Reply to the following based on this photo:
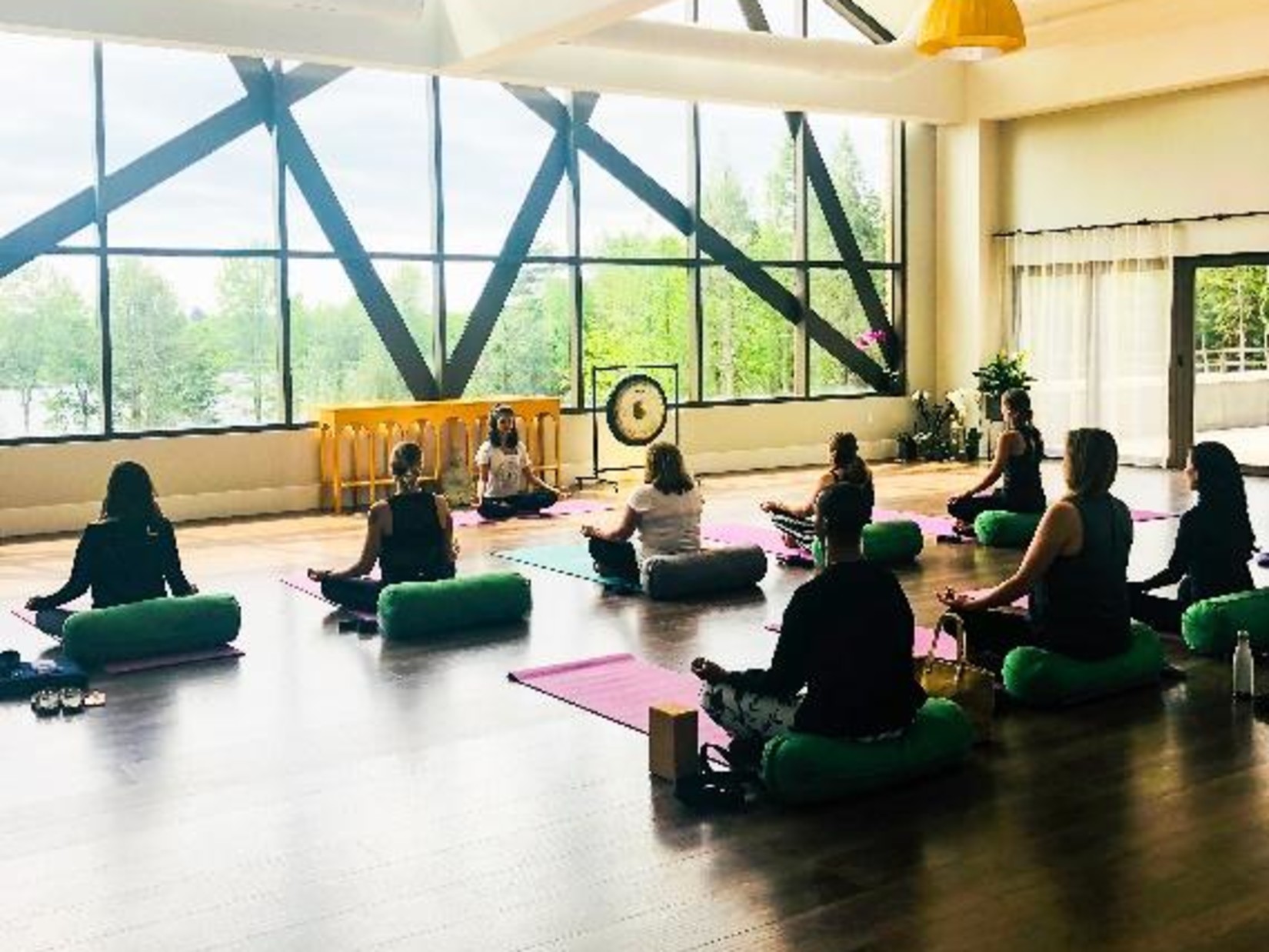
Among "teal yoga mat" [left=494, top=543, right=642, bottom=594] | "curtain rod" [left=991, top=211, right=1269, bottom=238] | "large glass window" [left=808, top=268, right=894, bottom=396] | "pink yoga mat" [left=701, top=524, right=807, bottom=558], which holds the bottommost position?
"teal yoga mat" [left=494, top=543, right=642, bottom=594]

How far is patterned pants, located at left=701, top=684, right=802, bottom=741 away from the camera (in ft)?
13.2

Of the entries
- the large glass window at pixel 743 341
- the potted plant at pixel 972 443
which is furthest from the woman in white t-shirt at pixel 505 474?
the potted plant at pixel 972 443

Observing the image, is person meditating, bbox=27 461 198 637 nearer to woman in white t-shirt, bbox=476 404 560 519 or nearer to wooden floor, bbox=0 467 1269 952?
wooden floor, bbox=0 467 1269 952

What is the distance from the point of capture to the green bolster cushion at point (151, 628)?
18.2 feet

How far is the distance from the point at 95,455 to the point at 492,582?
441 centimetres

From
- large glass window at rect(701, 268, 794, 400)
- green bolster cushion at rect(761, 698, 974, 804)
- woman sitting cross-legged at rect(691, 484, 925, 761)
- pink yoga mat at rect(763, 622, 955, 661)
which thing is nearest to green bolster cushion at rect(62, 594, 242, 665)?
pink yoga mat at rect(763, 622, 955, 661)

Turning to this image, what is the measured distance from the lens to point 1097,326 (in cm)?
1241

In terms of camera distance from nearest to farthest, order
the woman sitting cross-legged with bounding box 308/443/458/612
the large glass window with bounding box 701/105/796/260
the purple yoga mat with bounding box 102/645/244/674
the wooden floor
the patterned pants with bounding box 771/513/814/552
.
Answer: the wooden floor, the purple yoga mat with bounding box 102/645/244/674, the woman sitting cross-legged with bounding box 308/443/458/612, the patterned pants with bounding box 771/513/814/552, the large glass window with bounding box 701/105/796/260

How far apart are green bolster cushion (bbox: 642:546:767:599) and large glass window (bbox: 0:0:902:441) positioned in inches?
178

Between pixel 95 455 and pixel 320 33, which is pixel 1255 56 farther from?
pixel 95 455

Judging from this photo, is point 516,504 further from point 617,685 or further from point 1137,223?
point 1137,223

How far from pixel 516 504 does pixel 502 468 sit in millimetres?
253

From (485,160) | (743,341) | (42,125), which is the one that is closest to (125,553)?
(42,125)

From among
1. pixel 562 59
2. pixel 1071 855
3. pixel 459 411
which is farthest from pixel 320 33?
pixel 1071 855
